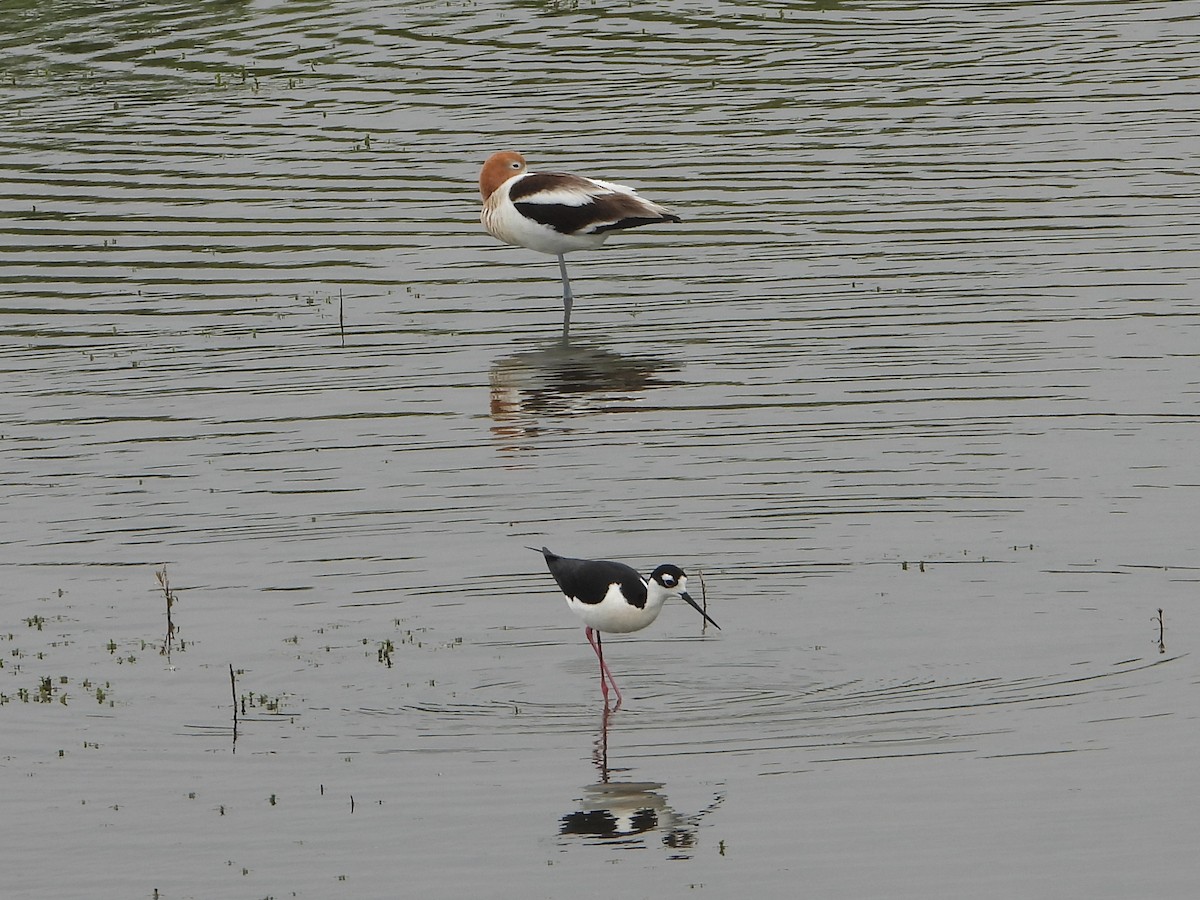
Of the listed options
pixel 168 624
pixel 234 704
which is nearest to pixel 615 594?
pixel 234 704

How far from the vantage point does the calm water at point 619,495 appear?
366 inches

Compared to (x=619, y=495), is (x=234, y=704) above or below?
below

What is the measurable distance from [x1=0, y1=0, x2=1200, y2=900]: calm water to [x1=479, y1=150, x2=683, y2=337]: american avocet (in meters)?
0.62

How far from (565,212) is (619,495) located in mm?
6078

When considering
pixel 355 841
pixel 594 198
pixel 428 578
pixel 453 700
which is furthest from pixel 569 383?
pixel 355 841

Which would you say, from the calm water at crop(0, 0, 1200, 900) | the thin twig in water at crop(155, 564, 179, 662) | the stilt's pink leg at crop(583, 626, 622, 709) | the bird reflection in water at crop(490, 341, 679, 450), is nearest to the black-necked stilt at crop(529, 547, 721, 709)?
the stilt's pink leg at crop(583, 626, 622, 709)

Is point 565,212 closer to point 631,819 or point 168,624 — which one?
point 168,624

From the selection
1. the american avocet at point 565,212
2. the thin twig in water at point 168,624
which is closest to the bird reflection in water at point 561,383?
the american avocet at point 565,212

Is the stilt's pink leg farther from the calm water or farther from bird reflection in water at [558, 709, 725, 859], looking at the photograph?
bird reflection in water at [558, 709, 725, 859]

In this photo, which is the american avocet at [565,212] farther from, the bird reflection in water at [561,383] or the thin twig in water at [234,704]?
the thin twig in water at [234,704]

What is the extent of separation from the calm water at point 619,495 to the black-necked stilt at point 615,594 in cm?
40

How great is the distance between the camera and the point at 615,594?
1039 centimetres

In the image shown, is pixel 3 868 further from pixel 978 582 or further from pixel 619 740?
pixel 978 582

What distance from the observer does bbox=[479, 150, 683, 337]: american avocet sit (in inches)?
760
